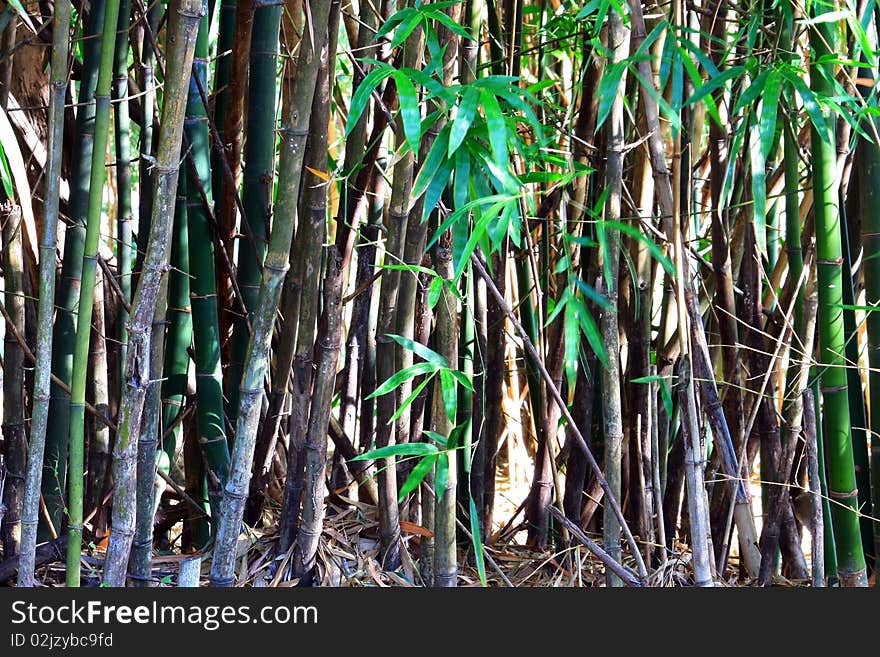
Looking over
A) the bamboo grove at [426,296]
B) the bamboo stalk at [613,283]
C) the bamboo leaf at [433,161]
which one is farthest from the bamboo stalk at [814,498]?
the bamboo leaf at [433,161]

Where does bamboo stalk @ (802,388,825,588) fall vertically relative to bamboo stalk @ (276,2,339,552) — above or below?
below

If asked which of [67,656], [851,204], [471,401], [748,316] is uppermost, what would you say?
[851,204]

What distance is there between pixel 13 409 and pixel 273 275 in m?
0.58

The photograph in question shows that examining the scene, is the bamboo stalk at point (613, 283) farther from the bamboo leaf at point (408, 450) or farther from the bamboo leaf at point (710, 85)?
the bamboo leaf at point (408, 450)

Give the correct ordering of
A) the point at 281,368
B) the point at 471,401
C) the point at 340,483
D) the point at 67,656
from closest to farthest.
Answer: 1. the point at 67,656
2. the point at 281,368
3. the point at 471,401
4. the point at 340,483

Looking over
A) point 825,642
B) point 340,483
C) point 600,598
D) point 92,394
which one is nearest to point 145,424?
point 92,394

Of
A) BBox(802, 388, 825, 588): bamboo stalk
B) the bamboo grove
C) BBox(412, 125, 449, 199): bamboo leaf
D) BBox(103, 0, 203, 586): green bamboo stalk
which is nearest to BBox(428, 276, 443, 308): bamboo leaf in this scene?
the bamboo grove

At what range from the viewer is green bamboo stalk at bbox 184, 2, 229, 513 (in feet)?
3.97

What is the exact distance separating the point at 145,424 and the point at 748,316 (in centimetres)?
90

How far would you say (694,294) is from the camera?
3.36 ft

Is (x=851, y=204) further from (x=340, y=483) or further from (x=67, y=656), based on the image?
(x=67, y=656)

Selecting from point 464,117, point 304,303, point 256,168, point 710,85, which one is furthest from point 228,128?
point 710,85

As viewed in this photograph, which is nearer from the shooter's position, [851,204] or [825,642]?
[825,642]

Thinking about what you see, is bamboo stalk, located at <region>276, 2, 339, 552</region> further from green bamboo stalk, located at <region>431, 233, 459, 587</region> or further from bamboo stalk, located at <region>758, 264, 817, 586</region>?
bamboo stalk, located at <region>758, 264, 817, 586</region>
